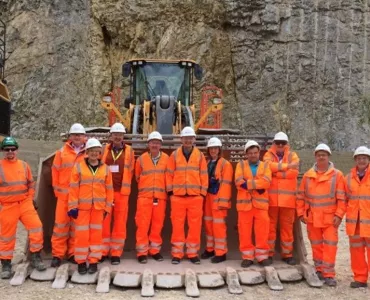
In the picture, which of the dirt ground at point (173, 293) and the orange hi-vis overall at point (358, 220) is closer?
the dirt ground at point (173, 293)

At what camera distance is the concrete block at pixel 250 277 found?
5.31 metres

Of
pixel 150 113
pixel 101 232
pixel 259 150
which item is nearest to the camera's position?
pixel 101 232

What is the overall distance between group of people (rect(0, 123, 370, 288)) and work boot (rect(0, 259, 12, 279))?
0.01 metres

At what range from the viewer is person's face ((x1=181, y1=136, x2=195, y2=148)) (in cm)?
598

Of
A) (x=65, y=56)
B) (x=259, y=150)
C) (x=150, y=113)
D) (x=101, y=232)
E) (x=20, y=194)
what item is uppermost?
(x=65, y=56)

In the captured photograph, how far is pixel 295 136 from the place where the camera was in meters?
18.8

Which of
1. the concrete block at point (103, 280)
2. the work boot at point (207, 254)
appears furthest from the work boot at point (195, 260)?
the concrete block at point (103, 280)

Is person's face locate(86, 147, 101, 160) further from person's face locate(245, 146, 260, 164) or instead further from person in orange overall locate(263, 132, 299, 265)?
person in orange overall locate(263, 132, 299, 265)

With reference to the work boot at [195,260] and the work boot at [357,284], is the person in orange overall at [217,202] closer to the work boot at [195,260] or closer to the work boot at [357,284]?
the work boot at [195,260]

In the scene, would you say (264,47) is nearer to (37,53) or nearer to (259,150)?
(37,53)

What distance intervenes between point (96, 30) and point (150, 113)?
1230 cm

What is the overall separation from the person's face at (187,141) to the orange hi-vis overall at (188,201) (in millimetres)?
159

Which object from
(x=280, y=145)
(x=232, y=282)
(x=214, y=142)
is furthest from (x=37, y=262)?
(x=280, y=145)

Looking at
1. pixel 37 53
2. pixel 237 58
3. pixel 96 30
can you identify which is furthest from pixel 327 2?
pixel 37 53
